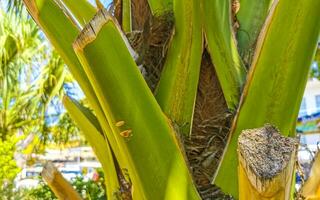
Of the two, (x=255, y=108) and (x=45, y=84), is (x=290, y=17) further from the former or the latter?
(x=45, y=84)

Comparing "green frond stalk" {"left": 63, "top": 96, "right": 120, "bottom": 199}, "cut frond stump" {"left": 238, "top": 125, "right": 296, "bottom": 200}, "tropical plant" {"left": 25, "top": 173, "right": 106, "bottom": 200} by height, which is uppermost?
"green frond stalk" {"left": 63, "top": 96, "right": 120, "bottom": 199}

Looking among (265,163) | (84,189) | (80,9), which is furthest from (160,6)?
(84,189)

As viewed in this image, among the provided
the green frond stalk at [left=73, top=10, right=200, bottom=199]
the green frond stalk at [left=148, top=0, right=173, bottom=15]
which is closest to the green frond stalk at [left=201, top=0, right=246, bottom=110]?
the green frond stalk at [left=148, top=0, right=173, bottom=15]

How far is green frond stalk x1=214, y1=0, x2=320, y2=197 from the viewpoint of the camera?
3.00 ft

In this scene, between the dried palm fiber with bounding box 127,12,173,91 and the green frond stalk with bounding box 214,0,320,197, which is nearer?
the green frond stalk with bounding box 214,0,320,197

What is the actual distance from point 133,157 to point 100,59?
19 centimetres

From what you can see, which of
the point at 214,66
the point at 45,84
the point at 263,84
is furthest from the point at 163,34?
the point at 45,84

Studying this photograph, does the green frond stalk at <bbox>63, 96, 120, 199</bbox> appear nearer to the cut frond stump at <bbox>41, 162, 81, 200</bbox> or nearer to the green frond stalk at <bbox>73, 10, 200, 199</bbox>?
the cut frond stump at <bbox>41, 162, 81, 200</bbox>

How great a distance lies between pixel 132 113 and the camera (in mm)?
830

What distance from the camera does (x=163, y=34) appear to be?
3.62ft

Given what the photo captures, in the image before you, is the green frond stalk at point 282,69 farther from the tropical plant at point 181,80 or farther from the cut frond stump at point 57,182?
the cut frond stump at point 57,182

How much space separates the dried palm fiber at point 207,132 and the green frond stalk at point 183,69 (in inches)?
1.2

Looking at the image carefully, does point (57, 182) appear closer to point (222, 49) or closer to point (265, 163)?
point (222, 49)

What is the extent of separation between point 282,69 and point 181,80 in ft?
0.76
